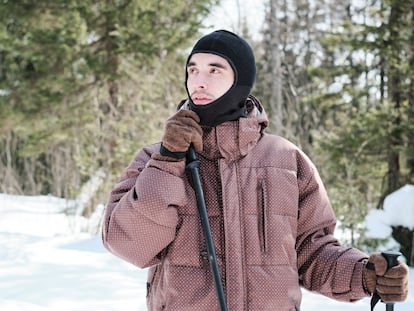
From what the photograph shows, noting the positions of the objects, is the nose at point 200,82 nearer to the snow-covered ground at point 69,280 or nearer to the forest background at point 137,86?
the snow-covered ground at point 69,280

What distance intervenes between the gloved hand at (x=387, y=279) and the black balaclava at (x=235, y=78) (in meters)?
0.60

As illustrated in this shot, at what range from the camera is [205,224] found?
147cm

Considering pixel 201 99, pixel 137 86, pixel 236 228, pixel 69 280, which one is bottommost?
pixel 69 280

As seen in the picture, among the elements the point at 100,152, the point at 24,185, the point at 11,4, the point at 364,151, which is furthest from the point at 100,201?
the point at 24,185

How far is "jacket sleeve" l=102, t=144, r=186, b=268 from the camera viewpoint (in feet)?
4.89

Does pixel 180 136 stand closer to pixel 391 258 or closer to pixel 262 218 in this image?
pixel 262 218

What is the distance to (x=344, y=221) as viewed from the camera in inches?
258

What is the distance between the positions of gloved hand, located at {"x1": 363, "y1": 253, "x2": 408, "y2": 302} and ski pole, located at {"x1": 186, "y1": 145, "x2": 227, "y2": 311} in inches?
18.9

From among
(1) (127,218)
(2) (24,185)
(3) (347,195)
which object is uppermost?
(1) (127,218)

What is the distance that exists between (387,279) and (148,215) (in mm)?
717

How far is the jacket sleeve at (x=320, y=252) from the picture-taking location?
5.43ft

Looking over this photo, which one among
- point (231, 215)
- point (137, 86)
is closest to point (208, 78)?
point (231, 215)

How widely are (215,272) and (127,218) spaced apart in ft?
0.95

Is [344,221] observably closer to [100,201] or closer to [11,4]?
[100,201]
